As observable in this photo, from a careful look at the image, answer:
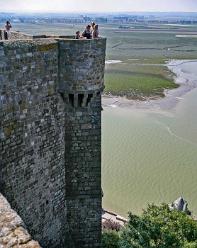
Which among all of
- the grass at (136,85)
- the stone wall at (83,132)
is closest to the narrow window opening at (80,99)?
the stone wall at (83,132)

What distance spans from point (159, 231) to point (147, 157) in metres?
19.4

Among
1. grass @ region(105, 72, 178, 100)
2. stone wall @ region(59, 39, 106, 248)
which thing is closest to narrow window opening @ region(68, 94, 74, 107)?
stone wall @ region(59, 39, 106, 248)

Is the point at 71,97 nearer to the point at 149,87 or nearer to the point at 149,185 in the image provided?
the point at 149,185

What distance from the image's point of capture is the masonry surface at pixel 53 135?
12.5m

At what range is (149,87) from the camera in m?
60.7

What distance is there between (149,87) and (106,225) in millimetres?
38960

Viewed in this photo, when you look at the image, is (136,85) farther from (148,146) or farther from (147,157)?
(147,157)

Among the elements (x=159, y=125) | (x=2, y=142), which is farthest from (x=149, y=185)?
(x=2, y=142)

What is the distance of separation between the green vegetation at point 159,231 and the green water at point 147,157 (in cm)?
1020

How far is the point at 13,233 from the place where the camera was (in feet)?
25.6

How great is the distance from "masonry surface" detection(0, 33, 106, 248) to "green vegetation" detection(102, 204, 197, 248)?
1.25 meters

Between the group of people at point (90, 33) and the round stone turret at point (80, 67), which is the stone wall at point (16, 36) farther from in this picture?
the round stone turret at point (80, 67)

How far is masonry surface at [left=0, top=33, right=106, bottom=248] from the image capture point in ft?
41.0

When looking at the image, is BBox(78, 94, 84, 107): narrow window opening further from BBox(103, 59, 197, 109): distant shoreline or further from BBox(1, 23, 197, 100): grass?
BBox(1, 23, 197, 100): grass
